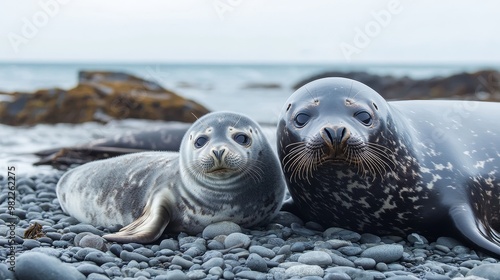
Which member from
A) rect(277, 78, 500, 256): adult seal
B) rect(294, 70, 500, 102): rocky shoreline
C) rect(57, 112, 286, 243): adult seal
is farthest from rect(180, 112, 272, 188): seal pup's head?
rect(294, 70, 500, 102): rocky shoreline

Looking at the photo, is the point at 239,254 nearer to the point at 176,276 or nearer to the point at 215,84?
the point at 176,276

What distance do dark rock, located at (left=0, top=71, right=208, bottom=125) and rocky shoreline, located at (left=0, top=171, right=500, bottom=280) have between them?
839 cm

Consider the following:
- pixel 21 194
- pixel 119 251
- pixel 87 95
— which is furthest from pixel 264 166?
pixel 87 95

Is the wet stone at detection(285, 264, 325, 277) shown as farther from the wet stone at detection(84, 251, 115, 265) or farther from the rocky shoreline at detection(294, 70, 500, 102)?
the rocky shoreline at detection(294, 70, 500, 102)

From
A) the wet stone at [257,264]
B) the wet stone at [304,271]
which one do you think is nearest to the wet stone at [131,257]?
the wet stone at [257,264]

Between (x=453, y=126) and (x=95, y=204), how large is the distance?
2753 millimetres

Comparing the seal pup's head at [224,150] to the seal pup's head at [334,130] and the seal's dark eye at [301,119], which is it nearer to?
the seal pup's head at [334,130]

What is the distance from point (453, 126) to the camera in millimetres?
4742

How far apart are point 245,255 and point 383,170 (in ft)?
3.45

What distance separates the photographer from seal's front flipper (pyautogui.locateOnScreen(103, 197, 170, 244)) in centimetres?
406

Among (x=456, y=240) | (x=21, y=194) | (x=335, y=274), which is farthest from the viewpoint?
(x=21, y=194)

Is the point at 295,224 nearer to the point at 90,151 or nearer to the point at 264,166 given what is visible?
the point at 264,166

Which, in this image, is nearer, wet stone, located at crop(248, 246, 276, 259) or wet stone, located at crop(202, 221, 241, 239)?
wet stone, located at crop(248, 246, 276, 259)

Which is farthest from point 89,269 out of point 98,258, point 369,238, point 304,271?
point 369,238
